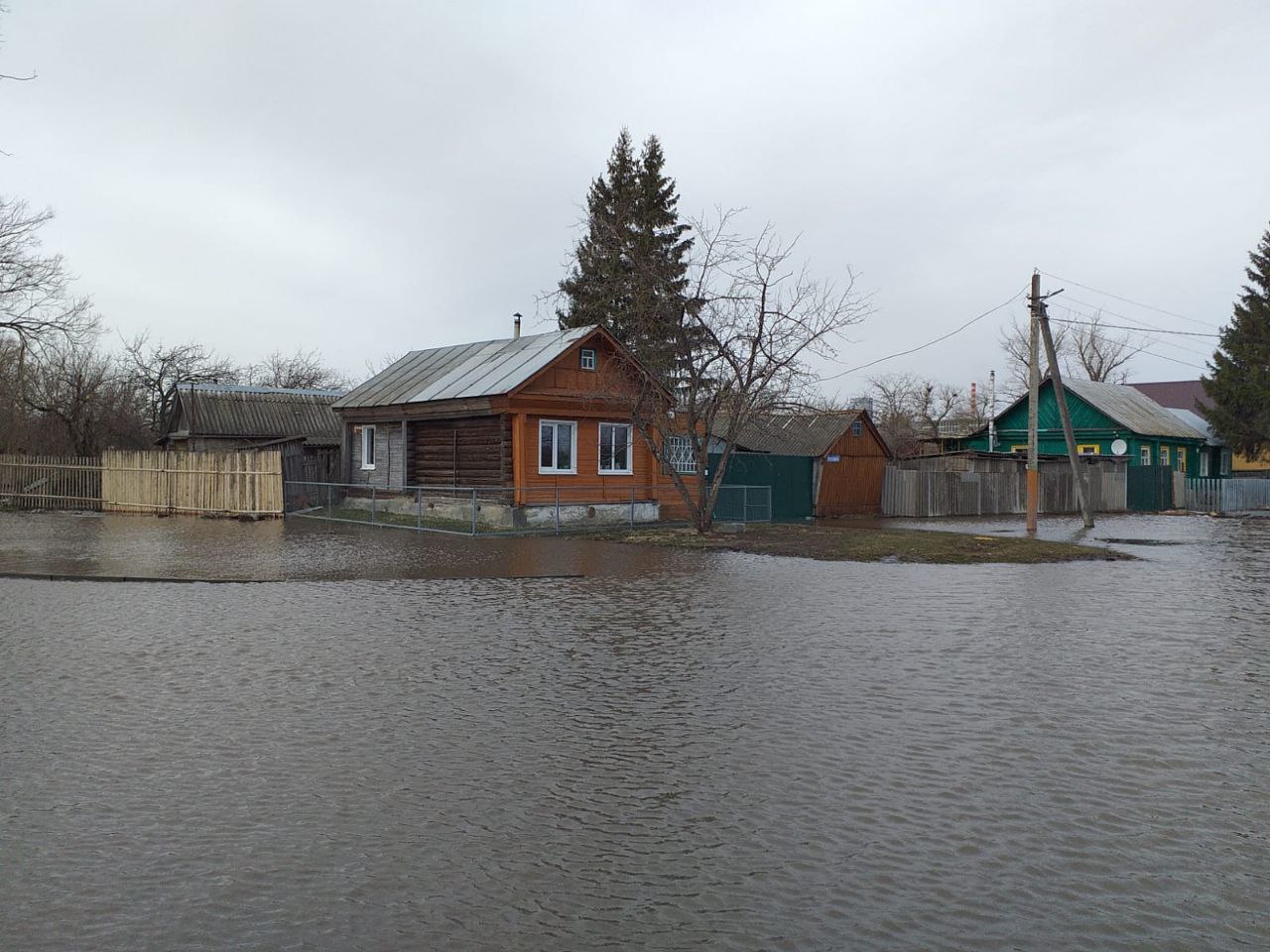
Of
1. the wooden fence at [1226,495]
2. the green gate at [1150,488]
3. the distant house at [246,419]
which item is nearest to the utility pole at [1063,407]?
the green gate at [1150,488]

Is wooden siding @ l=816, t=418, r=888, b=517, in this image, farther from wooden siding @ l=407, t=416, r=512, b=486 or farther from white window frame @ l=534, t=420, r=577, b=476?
wooden siding @ l=407, t=416, r=512, b=486

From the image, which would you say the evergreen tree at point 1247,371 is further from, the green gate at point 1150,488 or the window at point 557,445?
the window at point 557,445

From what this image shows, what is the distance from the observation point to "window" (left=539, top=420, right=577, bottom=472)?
28.0m

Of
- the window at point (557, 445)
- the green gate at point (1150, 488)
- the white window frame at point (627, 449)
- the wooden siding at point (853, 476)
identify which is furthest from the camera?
the green gate at point (1150, 488)

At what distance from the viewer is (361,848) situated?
496 cm

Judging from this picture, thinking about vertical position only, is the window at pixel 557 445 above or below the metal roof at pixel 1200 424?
below

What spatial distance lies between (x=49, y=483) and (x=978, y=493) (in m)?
32.4

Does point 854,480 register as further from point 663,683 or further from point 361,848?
point 361,848

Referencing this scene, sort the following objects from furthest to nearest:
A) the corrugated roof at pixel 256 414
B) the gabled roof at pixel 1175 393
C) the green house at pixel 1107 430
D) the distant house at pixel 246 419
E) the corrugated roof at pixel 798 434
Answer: the gabled roof at pixel 1175 393 < the green house at pixel 1107 430 < the corrugated roof at pixel 256 414 < the distant house at pixel 246 419 < the corrugated roof at pixel 798 434

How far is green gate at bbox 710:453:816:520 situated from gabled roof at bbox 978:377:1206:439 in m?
22.1

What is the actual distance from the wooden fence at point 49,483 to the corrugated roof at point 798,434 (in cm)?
2059

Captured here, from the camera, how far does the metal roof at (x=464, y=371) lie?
1099 inches

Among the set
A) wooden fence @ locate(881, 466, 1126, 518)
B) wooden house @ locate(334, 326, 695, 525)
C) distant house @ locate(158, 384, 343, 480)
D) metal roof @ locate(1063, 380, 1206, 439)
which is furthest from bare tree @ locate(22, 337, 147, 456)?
metal roof @ locate(1063, 380, 1206, 439)

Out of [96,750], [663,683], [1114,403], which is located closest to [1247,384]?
[1114,403]
